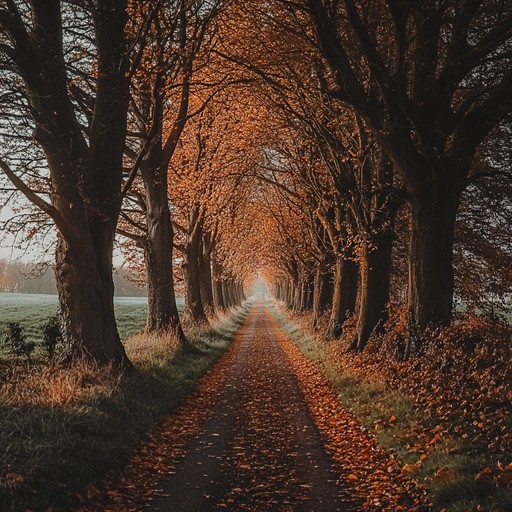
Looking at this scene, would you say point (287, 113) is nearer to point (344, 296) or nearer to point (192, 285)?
point (344, 296)

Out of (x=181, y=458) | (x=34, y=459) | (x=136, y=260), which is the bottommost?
(x=181, y=458)

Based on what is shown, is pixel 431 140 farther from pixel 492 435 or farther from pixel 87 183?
pixel 87 183

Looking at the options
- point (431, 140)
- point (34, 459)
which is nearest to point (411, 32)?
point (431, 140)

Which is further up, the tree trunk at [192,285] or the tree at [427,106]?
the tree at [427,106]

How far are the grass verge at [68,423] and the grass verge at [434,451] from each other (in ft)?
12.3

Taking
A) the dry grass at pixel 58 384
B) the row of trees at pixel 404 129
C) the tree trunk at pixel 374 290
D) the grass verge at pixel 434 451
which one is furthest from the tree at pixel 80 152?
the tree trunk at pixel 374 290

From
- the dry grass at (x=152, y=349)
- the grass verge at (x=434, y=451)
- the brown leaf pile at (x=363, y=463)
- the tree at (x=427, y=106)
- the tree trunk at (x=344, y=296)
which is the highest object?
the tree at (x=427, y=106)

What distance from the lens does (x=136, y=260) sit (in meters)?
29.1

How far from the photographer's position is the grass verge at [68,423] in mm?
5418

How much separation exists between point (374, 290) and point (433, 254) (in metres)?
4.83

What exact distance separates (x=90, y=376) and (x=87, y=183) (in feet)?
13.1

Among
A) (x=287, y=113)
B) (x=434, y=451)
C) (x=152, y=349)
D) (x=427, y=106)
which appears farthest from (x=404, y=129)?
(x=152, y=349)

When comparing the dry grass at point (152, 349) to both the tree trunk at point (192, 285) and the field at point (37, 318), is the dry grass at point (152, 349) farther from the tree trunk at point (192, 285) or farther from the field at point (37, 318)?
the tree trunk at point (192, 285)

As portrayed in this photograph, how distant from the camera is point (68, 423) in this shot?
6.99m
